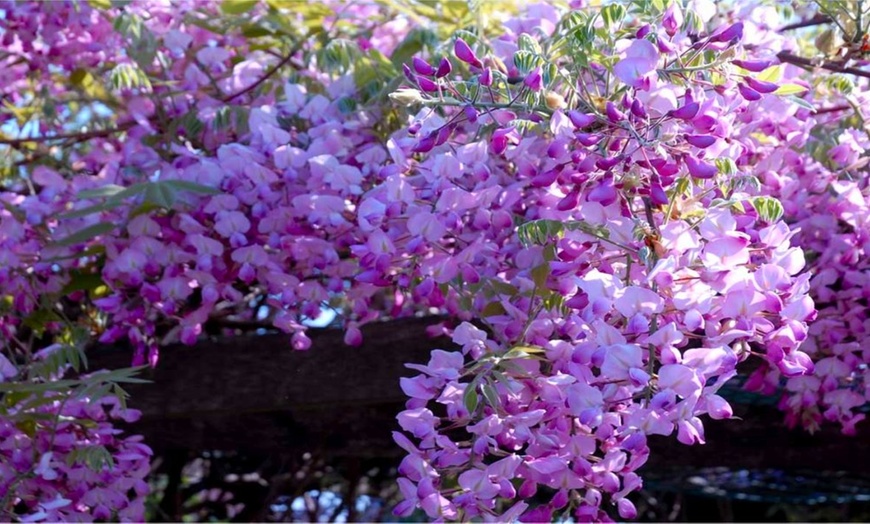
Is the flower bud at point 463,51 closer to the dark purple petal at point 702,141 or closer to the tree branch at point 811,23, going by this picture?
the dark purple petal at point 702,141

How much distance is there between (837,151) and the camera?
5.15 ft

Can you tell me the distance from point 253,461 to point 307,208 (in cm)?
152

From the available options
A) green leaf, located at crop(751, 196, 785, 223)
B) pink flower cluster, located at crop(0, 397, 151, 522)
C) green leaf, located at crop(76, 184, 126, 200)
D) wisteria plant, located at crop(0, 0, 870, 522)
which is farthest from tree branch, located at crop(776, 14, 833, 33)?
pink flower cluster, located at crop(0, 397, 151, 522)

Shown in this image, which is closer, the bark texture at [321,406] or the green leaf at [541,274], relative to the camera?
the green leaf at [541,274]

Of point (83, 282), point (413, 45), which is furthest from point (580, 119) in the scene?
point (83, 282)

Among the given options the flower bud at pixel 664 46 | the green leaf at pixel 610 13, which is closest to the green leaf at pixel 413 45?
the green leaf at pixel 610 13

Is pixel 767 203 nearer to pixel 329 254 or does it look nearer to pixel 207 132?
pixel 329 254

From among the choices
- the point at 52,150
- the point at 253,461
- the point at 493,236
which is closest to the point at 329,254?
the point at 493,236

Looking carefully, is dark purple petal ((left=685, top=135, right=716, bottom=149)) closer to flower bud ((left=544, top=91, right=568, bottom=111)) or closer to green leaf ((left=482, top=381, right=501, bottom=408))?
flower bud ((left=544, top=91, right=568, bottom=111))

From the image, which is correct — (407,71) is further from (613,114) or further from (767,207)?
(767,207)

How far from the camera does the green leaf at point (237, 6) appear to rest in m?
1.98

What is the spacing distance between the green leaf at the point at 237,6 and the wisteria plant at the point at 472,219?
0.13ft

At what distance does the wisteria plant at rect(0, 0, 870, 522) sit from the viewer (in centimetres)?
113

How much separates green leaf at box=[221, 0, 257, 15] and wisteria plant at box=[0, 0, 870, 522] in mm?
41
